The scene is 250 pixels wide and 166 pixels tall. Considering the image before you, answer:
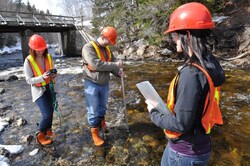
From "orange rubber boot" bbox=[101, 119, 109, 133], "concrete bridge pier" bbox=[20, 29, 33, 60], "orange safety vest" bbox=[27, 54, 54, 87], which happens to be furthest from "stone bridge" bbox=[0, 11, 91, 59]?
"orange rubber boot" bbox=[101, 119, 109, 133]

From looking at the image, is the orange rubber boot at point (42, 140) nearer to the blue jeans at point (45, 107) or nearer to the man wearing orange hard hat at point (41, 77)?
the man wearing orange hard hat at point (41, 77)

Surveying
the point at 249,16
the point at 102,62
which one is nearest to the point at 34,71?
the point at 102,62

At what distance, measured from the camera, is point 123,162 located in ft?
13.7

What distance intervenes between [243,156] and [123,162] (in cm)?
210

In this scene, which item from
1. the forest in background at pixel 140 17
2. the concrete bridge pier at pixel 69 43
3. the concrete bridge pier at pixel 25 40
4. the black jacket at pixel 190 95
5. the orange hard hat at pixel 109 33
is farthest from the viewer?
the concrete bridge pier at pixel 69 43

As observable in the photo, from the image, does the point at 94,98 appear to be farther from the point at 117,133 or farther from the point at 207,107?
the point at 207,107

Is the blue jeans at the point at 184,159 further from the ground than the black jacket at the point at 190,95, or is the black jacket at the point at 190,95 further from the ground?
the black jacket at the point at 190,95

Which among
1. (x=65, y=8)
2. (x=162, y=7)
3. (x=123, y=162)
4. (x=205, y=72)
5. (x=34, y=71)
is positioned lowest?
(x=123, y=162)

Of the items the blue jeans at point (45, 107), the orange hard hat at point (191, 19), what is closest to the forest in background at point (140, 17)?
the blue jeans at point (45, 107)

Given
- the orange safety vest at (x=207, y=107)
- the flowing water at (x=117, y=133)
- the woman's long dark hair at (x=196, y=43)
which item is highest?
the woman's long dark hair at (x=196, y=43)

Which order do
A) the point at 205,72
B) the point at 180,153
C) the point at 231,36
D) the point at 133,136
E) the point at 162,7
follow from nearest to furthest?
the point at 205,72, the point at 180,153, the point at 133,136, the point at 162,7, the point at 231,36

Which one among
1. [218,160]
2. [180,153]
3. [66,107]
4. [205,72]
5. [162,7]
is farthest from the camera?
[162,7]

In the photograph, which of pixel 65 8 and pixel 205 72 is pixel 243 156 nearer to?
pixel 205 72

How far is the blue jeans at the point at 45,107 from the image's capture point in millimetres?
4555
